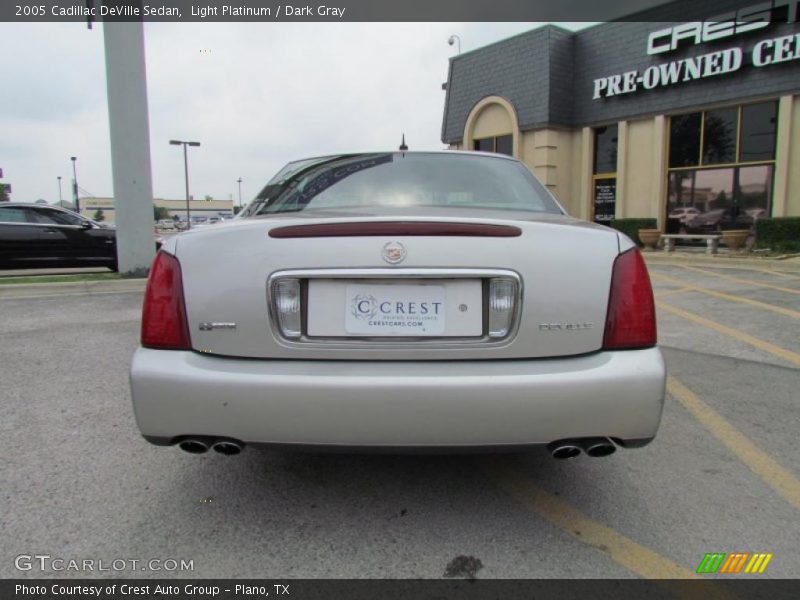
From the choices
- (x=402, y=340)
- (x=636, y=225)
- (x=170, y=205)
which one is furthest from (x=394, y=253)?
(x=170, y=205)

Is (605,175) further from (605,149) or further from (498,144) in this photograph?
(498,144)

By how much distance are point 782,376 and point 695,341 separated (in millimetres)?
1177

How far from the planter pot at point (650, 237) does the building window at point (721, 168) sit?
1144 mm

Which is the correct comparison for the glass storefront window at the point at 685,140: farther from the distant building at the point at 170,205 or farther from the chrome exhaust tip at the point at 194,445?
the distant building at the point at 170,205

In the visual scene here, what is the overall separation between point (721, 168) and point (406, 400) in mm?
16617

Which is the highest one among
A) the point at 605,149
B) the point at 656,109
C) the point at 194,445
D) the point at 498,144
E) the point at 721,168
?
→ the point at 656,109

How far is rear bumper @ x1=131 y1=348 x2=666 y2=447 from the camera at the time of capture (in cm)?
195

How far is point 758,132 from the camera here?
15.0 meters

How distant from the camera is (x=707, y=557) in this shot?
2096 mm

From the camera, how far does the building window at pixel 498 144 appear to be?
20016 millimetres

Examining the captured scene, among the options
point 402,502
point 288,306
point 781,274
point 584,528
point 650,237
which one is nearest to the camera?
point 288,306

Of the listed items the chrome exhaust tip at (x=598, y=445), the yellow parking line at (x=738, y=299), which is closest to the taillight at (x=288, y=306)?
the chrome exhaust tip at (x=598, y=445)
